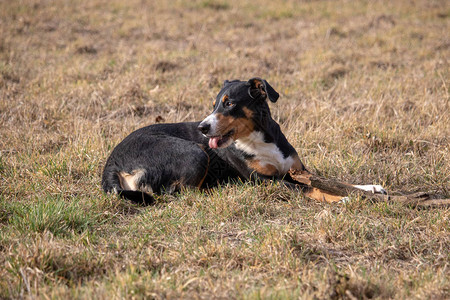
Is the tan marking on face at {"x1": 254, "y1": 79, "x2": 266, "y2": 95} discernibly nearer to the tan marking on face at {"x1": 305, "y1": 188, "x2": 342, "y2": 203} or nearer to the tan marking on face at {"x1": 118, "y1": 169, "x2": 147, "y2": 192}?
Answer: the tan marking on face at {"x1": 305, "y1": 188, "x2": 342, "y2": 203}

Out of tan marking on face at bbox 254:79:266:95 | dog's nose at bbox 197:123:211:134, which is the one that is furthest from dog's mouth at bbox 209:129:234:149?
tan marking on face at bbox 254:79:266:95

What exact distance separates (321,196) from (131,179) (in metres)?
1.78

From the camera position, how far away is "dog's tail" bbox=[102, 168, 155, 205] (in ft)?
13.0

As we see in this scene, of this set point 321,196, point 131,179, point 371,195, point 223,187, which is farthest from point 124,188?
point 371,195

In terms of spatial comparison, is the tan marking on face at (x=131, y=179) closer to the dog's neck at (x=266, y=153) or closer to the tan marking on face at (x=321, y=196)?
the dog's neck at (x=266, y=153)

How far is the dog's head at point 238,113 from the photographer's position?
4148 millimetres

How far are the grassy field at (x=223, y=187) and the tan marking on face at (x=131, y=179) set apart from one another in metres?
0.24

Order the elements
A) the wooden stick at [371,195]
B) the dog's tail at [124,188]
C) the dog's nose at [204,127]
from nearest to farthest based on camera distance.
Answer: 1. the wooden stick at [371,195]
2. the dog's tail at [124,188]
3. the dog's nose at [204,127]

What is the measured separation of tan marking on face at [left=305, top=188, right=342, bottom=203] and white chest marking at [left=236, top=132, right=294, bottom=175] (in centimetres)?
38

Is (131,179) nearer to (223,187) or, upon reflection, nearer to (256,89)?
(223,187)

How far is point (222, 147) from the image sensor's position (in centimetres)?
427

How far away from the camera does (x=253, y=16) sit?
12641mm

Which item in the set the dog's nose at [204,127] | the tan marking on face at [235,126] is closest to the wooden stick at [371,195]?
the tan marking on face at [235,126]

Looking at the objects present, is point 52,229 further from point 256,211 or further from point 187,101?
point 187,101
